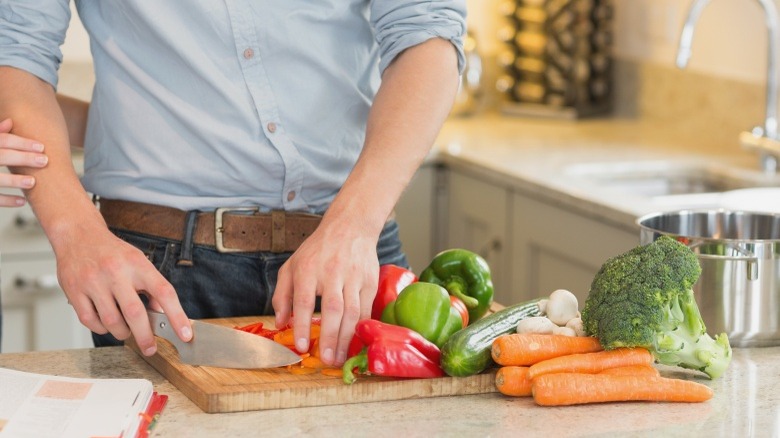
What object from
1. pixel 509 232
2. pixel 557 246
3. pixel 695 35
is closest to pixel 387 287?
pixel 557 246

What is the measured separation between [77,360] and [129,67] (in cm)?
44

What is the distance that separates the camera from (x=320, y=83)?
1632 mm

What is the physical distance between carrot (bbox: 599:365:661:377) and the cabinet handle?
174 cm

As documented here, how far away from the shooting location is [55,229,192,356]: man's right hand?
1269mm

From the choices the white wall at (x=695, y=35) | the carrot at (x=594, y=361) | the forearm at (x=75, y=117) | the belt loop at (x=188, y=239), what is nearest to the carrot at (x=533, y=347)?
the carrot at (x=594, y=361)

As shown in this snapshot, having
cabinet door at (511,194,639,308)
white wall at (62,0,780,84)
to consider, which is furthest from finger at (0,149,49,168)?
white wall at (62,0,780,84)

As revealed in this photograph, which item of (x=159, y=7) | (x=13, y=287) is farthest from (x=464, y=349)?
(x=13, y=287)

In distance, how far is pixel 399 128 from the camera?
4.74ft

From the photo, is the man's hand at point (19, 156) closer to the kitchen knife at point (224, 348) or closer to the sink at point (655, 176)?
the kitchen knife at point (224, 348)

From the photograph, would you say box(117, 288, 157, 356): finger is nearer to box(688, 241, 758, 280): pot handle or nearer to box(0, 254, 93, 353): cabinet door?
box(688, 241, 758, 280): pot handle

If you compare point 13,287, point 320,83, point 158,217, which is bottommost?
point 13,287

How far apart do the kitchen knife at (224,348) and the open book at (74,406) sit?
71 millimetres

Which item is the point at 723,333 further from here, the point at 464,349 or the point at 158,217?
the point at 158,217

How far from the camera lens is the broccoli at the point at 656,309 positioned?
4.06ft
